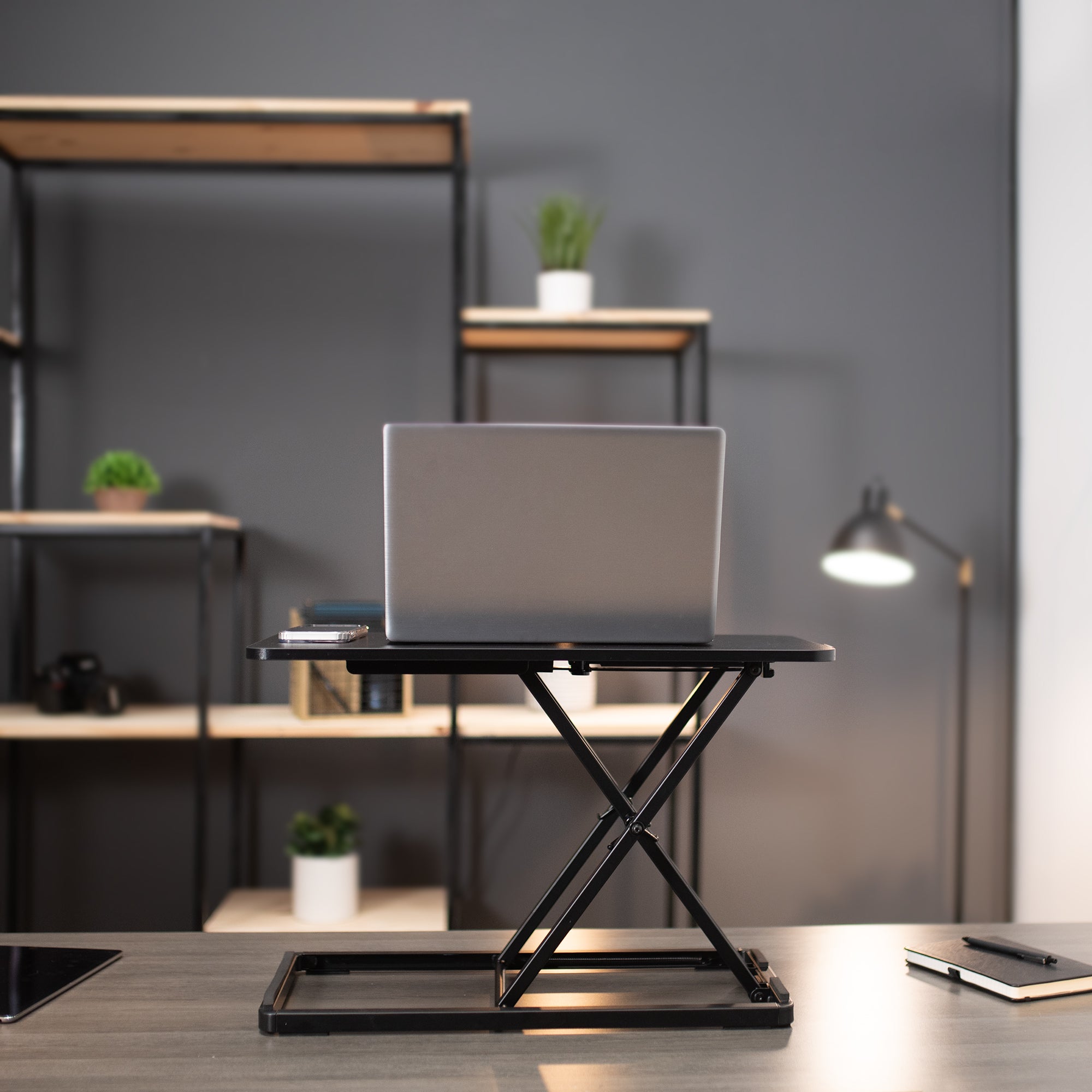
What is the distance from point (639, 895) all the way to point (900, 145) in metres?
2.14

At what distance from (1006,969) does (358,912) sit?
161cm

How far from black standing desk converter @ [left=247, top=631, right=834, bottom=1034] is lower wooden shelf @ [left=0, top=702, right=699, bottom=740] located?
116cm

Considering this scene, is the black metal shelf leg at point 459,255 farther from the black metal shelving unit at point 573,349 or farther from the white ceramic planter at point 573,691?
the white ceramic planter at point 573,691

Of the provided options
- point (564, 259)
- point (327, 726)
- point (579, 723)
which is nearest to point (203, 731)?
point (327, 726)

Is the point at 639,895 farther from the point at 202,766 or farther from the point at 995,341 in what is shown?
the point at 995,341

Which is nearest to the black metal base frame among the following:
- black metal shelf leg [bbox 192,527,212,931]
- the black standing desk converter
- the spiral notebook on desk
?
the black standing desk converter

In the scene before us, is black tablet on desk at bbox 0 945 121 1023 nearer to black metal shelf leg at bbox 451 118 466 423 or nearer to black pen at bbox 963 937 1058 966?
black pen at bbox 963 937 1058 966

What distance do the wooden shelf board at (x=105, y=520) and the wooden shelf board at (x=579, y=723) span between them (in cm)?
75

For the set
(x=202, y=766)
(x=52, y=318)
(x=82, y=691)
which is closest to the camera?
(x=202, y=766)

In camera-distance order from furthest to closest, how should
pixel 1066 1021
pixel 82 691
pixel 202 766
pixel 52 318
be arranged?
pixel 52 318 → pixel 82 691 → pixel 202 766 → pixel 1066 1021

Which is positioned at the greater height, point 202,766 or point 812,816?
point 202,766

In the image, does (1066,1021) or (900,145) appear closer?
(1066,1021)

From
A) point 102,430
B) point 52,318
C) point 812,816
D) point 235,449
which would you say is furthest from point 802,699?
point 52,318

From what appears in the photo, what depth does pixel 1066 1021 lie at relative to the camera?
1.00m
